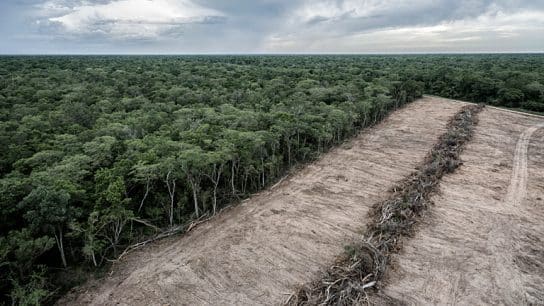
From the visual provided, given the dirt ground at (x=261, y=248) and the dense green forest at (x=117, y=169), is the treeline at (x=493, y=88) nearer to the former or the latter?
the dense green forest at (x=117, y=169)

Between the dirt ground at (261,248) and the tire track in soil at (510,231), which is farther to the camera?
the tire track in soil at (510,231)

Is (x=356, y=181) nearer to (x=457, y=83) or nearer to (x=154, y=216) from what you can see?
(x=154, y=216)

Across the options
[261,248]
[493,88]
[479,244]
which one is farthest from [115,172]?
[493,88]

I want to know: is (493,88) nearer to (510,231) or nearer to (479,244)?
(510,231)

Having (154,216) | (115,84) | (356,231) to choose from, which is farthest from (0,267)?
(115,84)

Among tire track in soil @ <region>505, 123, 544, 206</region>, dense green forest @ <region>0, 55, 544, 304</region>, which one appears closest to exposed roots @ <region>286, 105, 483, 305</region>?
tire track in soil @ <region>505, 123, 544, 206</region>

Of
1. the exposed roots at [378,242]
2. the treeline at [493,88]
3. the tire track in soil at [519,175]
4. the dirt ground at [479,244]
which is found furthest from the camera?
the treeline at [493,88]

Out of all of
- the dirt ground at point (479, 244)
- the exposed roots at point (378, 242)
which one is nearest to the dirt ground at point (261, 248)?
the exposed roots at point (378, 242)

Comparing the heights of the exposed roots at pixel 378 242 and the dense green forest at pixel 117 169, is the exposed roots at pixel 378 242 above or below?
below
